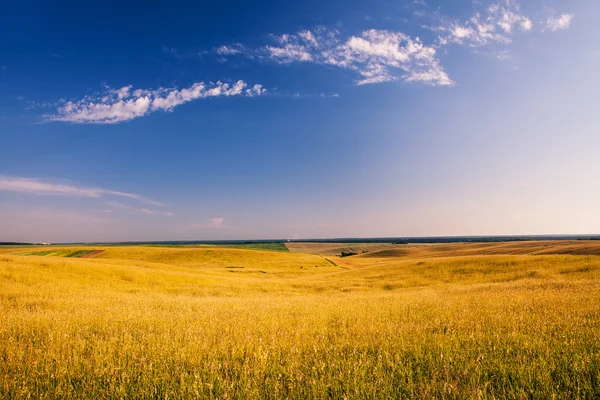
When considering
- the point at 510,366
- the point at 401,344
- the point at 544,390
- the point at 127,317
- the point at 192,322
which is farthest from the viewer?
the point at 127,317

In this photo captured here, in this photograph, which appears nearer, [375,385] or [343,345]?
[375,385]

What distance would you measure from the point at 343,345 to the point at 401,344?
1.07m

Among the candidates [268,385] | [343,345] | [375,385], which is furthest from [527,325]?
[268,385]

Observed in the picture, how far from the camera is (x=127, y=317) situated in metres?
8.54

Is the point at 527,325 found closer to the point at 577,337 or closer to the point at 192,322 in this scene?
the point at 577,337

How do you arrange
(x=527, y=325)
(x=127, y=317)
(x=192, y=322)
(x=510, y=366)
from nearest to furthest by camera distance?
1. (x=510, y=366)
2. (x=527, y=325)
3. (x=192, y=322)
4. (x=127, y=317)

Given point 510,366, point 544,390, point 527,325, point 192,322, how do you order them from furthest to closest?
1. point 192,322
2. point 527,325
3. point 510,366
4. point 544,390

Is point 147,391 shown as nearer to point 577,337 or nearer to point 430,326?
point 430,326

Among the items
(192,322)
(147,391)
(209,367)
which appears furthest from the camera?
(192,322)

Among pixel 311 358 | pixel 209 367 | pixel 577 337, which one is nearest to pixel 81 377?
pixel 209 367

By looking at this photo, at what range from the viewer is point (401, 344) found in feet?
17.8

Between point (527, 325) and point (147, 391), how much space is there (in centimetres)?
759

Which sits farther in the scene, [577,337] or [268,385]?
[577,337]

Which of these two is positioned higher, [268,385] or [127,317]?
[268,385]
